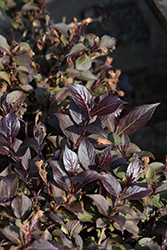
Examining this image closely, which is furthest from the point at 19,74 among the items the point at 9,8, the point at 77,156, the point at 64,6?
the point at 64,6

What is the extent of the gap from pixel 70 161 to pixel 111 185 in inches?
4.8

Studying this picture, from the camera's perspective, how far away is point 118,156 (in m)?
0.83

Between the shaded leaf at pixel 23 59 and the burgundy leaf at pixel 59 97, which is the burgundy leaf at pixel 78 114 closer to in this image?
the burgundy leaf at pixel 59 97

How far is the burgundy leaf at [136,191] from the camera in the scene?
0.71 m

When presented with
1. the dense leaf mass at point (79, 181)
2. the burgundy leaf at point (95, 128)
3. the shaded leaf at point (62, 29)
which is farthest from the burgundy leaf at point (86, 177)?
the shaded leaf at point (62, 29)

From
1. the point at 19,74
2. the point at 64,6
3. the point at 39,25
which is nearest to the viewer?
the point at 19,74

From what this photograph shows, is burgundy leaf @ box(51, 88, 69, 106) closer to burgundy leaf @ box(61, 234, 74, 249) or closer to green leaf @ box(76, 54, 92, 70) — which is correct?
green leaf @ box(76, 54, 92, 70)

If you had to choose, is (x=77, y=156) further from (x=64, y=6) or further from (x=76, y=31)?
(x=64, y=6)

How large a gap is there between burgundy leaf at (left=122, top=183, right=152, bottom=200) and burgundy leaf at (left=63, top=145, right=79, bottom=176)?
15cm

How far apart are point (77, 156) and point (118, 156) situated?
141mm

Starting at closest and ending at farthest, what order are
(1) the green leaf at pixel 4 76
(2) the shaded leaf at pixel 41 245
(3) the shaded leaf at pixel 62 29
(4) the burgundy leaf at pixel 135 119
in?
(2) the shaded leaf at pixel 41 245 < (4) the burgundy leaf at pixel 135 119 < (1) the green leaf at pixel 4 76 < (3) the shaded leaf at pixel 62 29

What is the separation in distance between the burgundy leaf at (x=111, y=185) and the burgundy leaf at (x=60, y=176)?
0.32ft

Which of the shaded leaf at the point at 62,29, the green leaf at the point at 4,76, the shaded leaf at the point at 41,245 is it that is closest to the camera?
the shaded leaf at the point at 41,245

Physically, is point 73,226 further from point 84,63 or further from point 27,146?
point 84,63
